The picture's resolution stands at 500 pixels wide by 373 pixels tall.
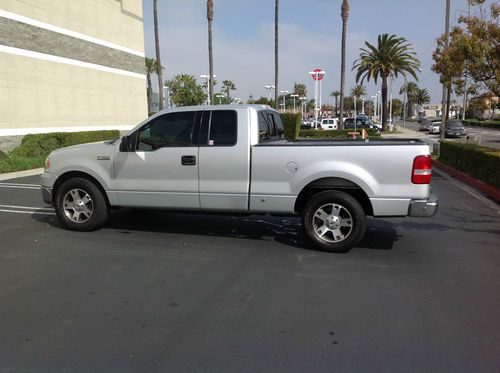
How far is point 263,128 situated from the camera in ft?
21.5

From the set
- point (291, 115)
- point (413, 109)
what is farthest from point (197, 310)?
point (413, 109)

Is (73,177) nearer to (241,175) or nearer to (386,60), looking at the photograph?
(241,175)

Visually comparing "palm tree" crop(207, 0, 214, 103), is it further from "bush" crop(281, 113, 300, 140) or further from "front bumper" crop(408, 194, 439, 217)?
"front bumper" crop(408, 194, 439, 217)

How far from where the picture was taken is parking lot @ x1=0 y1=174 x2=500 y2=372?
131 inches

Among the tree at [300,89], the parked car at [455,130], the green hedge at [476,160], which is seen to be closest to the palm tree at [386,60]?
the parked car at [455,130]

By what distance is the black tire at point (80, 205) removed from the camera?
6781 mm

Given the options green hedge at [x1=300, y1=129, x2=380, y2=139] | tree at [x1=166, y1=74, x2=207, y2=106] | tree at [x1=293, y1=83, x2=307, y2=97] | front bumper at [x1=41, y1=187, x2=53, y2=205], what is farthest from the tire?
tree at [x1=293, y1=83, x2=307, y2=97]

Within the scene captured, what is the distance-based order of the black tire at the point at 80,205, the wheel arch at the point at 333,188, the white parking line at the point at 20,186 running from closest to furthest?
1. the wheel arch at the point at 333,188
2. the black tire at the point at 80,205
3. the white parking line at the point at 20,186

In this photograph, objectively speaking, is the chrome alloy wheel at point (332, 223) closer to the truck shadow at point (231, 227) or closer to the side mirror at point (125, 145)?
the truck shadow at point (231, 227)

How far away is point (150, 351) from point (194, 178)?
125 inches

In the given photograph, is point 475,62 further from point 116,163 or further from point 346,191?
point 116,163

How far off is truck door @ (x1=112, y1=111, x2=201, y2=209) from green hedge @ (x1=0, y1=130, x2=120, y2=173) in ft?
31.4

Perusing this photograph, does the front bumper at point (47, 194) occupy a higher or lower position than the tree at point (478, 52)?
lower

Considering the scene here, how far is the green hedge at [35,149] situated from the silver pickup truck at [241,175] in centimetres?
900
